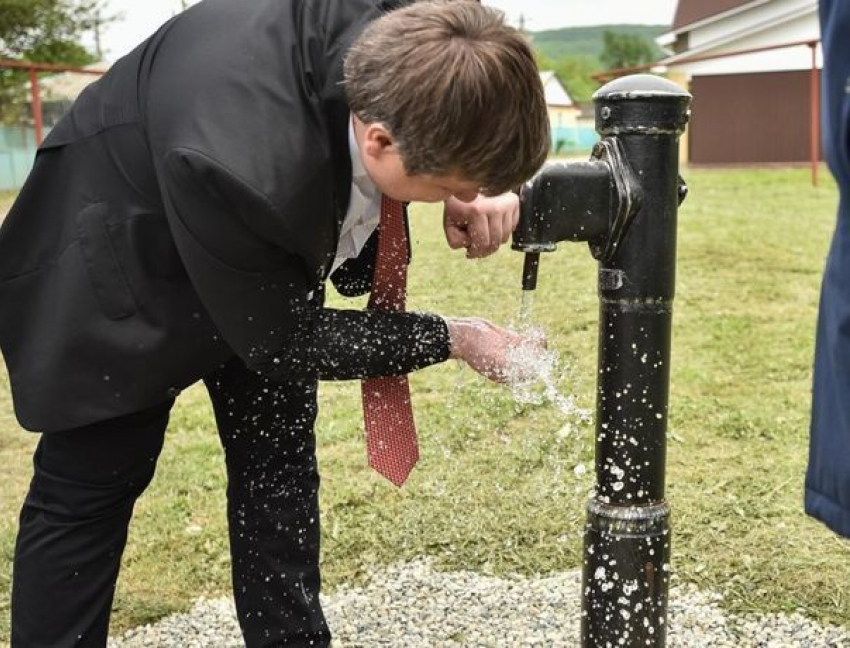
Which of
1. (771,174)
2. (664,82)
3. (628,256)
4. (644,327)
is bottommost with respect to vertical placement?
(771,174)

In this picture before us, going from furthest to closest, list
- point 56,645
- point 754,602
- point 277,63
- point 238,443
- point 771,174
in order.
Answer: point 771,174 → point 754,602 → point 238,443 → point 56,645 → point 277,63

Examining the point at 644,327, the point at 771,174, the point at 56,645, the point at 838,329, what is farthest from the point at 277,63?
the point at 771,174

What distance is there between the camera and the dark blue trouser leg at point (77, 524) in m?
2.09

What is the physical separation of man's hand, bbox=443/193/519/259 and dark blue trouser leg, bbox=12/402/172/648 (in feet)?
2.19

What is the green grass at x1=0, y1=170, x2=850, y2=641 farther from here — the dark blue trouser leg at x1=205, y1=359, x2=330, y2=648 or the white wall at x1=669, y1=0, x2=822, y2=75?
the white wall at x1=669, y1=0, x2=822, y2=75

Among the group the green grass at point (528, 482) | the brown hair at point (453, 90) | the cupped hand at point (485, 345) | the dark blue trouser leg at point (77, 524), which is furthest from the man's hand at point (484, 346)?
the green grass at point (528, 482)

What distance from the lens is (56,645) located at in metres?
2.18

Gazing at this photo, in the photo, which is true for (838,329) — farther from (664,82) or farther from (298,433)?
(298,433)

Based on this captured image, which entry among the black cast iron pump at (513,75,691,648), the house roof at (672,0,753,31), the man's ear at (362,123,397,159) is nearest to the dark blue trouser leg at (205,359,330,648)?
the black cast iron pump at (513,75,691,648)

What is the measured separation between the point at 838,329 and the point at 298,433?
1377 millimetres

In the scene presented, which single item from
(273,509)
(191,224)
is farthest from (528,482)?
(191,224)

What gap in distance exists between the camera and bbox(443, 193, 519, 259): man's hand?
195 cm

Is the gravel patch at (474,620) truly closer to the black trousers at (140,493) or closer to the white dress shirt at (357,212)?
the black trousers at (140,493)

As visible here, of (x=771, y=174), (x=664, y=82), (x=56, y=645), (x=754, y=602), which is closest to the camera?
(x=664, y=82)
